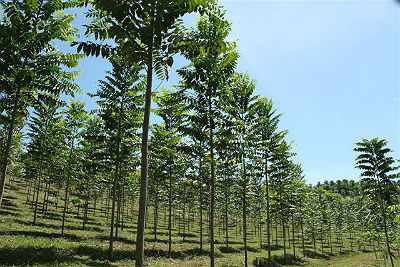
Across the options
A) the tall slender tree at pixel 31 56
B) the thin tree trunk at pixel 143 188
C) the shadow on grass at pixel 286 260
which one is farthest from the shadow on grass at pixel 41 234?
the shadow on grass at pixel 286 260

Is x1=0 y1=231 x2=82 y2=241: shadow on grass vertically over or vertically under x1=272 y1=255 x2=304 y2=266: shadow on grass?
over

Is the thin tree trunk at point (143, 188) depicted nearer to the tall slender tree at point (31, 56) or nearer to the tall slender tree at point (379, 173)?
the tall slender tree at point (31, 56)

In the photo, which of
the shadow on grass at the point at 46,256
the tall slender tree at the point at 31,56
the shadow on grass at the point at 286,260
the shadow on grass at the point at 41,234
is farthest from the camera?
the shadow on grass at the point at 286,260

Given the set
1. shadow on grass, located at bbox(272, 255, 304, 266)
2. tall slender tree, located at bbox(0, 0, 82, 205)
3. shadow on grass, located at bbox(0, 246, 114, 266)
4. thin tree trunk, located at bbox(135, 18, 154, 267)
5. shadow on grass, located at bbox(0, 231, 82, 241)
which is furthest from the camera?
shadow on grass, located at bbox(272, 255, 304, 266)

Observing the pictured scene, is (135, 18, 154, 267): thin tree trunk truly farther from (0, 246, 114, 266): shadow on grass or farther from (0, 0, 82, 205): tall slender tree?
(0, 246, 114, 266): shadow on grass

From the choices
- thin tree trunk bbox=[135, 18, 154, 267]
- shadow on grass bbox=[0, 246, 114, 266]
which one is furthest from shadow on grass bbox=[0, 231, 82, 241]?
thin tree trunk bbox=[135, 18, 154, 267]

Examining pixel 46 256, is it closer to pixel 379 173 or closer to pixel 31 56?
pixel 31 56

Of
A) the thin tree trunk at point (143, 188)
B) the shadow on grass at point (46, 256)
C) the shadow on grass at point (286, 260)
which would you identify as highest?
the thin tree trunk at point (143, 188)

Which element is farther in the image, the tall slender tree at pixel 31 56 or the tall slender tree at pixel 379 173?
the tall slender tree at pixel 379 173

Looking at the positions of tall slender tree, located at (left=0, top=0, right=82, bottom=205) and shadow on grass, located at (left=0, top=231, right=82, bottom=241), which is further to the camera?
shadow on grass, located at (left=0, top=231, right=82, bottom=241)

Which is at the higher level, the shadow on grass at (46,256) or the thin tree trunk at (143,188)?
the thin tree trunk at (143,188)

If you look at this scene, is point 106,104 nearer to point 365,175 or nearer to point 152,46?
point 152,46

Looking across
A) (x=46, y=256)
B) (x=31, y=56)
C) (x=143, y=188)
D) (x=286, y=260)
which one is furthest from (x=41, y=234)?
(x=286, y=260)

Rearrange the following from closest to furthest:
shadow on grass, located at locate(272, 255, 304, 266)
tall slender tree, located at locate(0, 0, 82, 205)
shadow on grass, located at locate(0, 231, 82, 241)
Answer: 1. tall slender tree, located at locate(0, 0, 82, 205)
2. shadow on grass, located at locate(0, 231, 82, 241)
3. shadow on grass, located at locate(272, 255, 304, 266)
